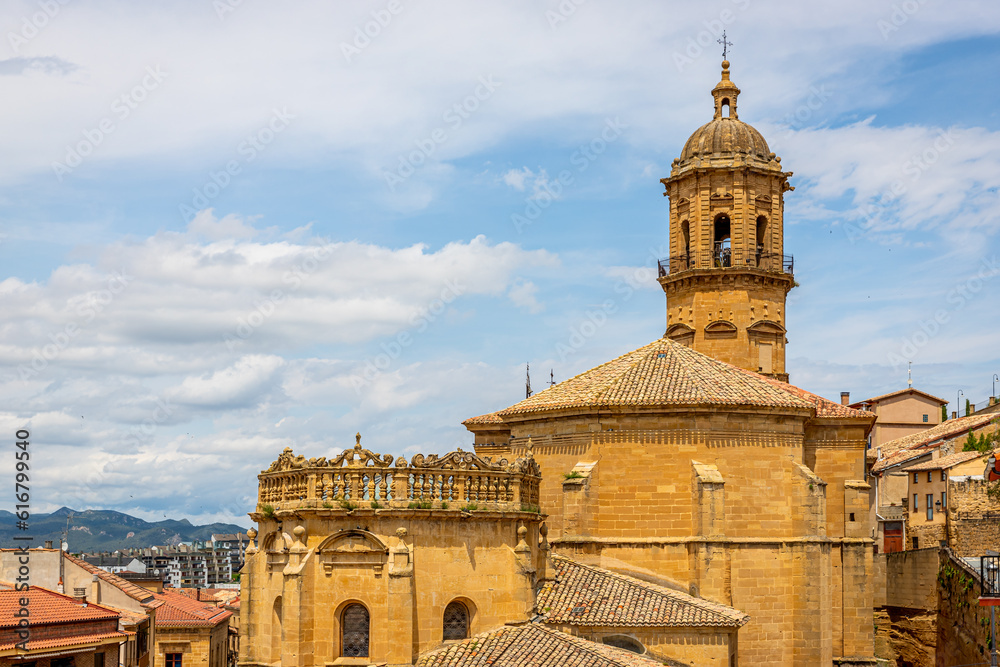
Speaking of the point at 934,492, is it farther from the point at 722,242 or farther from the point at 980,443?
the point at 722,242

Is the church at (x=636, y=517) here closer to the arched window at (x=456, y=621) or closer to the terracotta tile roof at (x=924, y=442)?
the arched window at (x=456, y=621)

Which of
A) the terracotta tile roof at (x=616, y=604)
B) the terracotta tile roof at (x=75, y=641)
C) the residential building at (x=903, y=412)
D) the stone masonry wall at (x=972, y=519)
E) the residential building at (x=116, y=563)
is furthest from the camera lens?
the residential building at (x=116, y=563)

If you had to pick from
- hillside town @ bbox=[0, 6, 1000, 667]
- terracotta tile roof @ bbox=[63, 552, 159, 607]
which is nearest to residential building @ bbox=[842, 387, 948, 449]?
hillside town @ bbox=[0, 6, 1000, 667]

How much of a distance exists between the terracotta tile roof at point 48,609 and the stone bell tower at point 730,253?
81.0ft

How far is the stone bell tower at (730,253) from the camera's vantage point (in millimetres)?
44781

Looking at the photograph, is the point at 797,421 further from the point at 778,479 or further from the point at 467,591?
the point at 467,591

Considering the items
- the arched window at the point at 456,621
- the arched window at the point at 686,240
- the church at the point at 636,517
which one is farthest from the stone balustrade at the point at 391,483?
the arched window at the point at 686,240

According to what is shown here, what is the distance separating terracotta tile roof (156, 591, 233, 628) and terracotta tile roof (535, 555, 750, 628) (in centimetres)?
3161

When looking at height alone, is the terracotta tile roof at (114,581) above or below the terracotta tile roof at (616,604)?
below

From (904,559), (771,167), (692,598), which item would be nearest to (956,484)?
(904,559)

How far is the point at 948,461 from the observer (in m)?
46.8

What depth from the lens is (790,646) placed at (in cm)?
3120

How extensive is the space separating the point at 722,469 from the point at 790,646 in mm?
5480

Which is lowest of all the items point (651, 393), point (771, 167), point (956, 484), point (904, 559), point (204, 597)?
point (204, 597)
